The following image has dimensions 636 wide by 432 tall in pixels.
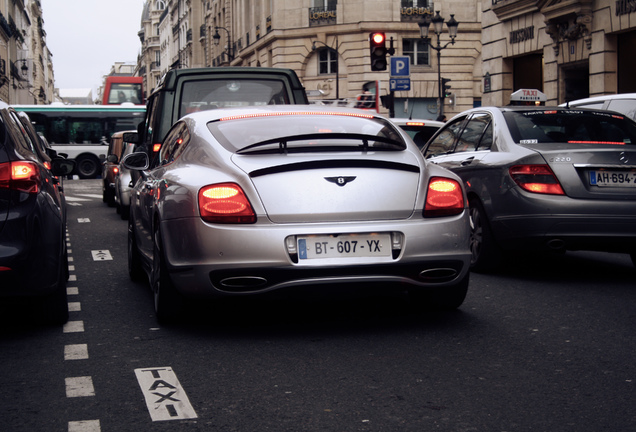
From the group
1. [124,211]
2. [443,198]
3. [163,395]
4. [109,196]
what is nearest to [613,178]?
[443,198]

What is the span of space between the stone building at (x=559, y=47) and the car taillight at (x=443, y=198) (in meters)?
17.8

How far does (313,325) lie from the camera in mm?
5820

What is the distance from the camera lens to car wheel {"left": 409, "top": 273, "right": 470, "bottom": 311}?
19.8 ft

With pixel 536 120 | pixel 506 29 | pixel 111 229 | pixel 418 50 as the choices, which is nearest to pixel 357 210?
pixel 536 120

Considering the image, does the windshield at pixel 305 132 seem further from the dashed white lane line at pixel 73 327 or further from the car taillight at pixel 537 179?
the car taillight at pixel 537 179

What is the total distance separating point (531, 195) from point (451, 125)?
95.0 inches

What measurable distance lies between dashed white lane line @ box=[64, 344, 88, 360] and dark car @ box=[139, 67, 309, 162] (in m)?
5.46

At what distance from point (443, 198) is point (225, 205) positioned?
1278 millimetres

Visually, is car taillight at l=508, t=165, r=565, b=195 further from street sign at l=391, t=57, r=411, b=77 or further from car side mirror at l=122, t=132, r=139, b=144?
street sign at l=391, t=57, r=411, b=77

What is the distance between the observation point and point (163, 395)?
166 inches

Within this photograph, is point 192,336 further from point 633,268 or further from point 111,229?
point 111,229

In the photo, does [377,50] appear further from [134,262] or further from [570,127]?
[134,262]

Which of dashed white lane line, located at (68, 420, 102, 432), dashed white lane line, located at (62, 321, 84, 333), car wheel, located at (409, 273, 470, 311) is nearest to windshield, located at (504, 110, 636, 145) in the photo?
car wheel, located at (409, 273, 470, 311)

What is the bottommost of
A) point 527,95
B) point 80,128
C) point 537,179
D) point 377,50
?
point 537,179
